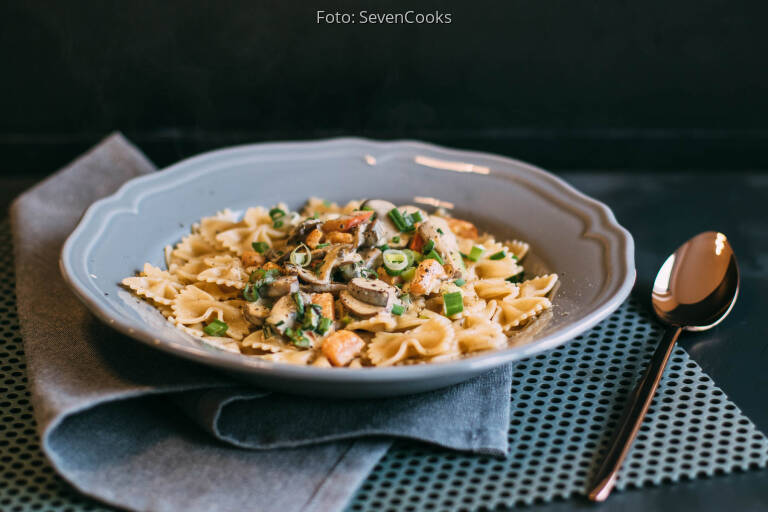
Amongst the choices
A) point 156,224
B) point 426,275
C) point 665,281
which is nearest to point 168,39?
point 156,224

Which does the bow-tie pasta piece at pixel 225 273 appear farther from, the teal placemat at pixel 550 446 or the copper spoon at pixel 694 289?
the copper spoon at pixel 694 289

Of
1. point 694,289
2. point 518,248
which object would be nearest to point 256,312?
point 518,248

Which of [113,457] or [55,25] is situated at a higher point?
[55,25]

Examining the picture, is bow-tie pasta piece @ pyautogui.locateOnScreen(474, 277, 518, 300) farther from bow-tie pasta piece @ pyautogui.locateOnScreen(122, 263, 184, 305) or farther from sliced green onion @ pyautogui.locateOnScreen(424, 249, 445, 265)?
bow-tie pasta piece @ pyautogui.locateOnScreen(122, 263, 184, 305)

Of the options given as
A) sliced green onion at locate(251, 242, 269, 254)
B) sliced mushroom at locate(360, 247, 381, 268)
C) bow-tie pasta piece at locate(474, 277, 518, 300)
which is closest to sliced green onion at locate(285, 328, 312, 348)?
sliced mushroom at locate(360, 247, 381, 268)

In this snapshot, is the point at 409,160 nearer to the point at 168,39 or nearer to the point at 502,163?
the point at 502,163

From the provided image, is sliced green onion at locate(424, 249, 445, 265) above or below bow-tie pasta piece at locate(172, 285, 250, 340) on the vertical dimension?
above

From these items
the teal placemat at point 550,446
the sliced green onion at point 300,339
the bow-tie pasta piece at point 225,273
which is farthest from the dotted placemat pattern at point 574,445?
the bow-tie pasta piece at point 225,273

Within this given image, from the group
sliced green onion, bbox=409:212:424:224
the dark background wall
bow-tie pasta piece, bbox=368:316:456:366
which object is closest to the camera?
bow-tie pasta piece, bbox=368:316:456:366
